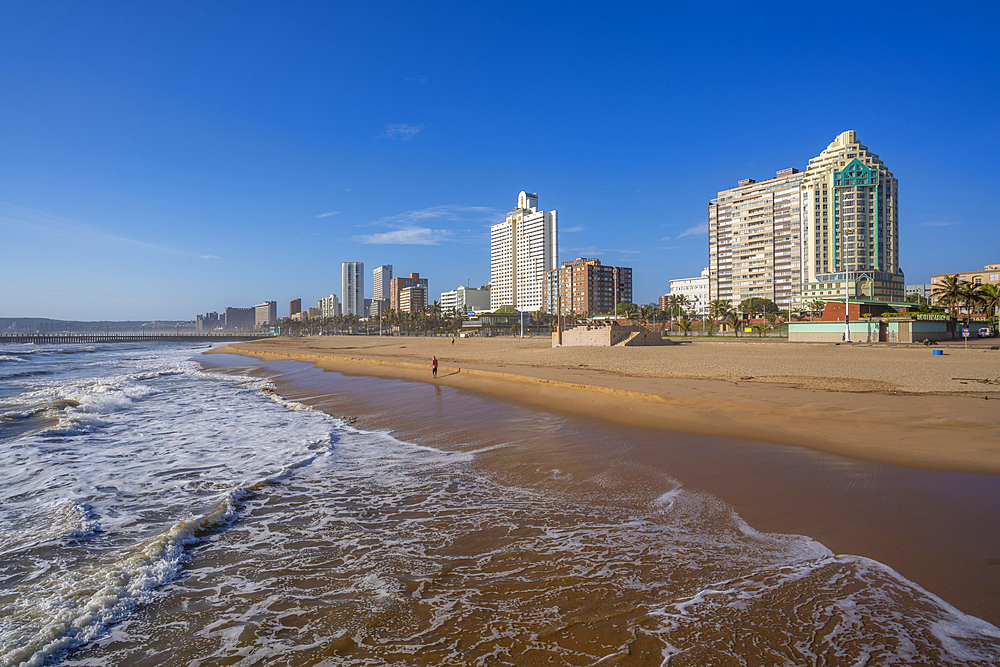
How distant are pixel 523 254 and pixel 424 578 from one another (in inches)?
7070

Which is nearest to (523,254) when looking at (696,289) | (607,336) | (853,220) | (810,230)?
(696,289)

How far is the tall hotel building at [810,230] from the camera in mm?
110938

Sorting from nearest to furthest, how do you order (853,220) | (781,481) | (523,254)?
(781,481) < (853,220) < (523,254)

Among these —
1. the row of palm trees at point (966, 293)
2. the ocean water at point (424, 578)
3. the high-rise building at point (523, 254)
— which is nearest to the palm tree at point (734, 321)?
the row of palm trees at point (966, 293)

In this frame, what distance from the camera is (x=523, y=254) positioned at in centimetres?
18050

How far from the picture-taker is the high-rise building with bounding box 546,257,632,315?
509 feet

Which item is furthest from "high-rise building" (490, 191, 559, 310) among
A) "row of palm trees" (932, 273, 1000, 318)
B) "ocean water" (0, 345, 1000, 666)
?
"ocean water" (0, 345, 1000, 666)

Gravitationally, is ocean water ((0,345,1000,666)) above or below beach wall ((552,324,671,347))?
below

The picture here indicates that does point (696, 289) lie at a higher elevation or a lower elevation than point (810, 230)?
lower

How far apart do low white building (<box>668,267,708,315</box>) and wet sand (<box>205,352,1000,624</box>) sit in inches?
6413

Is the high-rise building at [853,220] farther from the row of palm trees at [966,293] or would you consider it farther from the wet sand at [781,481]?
the wet sand at [781,481]

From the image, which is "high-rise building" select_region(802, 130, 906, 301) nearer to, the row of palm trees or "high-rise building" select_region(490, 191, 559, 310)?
the row of palm trees

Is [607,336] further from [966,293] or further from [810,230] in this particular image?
[810,230]

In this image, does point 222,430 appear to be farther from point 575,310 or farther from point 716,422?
point 575,310
